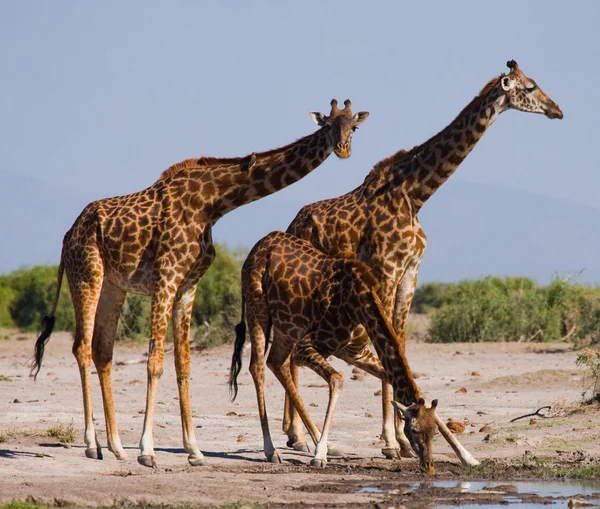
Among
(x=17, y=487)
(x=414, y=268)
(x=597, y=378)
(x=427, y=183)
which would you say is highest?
(x=427, y=183)

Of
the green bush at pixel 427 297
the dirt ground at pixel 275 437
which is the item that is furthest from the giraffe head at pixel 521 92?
the green bush at pixel 427 297

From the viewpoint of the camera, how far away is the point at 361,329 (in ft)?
40.2

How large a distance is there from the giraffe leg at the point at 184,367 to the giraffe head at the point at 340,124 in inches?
78.8

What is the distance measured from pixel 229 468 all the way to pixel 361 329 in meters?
1.82

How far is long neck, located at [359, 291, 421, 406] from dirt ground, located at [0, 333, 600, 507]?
30.1 inches

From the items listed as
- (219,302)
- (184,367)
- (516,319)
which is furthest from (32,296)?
(184,367)

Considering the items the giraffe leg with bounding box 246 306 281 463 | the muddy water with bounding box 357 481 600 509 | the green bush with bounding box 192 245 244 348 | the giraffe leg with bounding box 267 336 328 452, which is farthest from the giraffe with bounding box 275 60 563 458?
the green bush with bounding box 192 245 244 348

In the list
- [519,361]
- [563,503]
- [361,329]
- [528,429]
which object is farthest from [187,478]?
[519,361]

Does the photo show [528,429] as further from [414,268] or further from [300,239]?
[300,239]

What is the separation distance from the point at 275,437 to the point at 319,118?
143 inches

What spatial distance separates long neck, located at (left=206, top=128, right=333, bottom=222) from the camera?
12367mm

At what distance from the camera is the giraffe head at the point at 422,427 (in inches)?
430

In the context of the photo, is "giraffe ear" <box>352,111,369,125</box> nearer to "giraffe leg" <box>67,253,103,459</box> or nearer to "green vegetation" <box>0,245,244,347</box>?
"giraffe leg" <box>67,253,103,459</box>

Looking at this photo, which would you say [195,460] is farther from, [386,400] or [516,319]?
[516,319]
